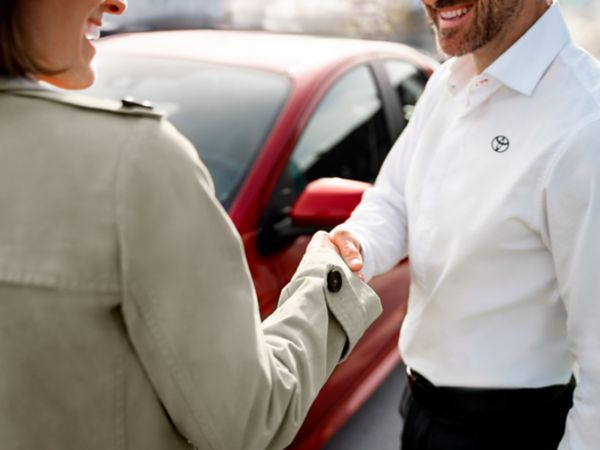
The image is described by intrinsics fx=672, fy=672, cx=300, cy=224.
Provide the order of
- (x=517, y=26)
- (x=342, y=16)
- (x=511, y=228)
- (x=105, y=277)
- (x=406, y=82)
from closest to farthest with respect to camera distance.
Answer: (x=105, y=277), (x=511, y=228), (x=517, y=26), (x=406, y=82), (x=342, y=16)

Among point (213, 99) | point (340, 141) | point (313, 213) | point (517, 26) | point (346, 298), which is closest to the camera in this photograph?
point (346, 298)

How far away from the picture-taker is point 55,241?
772 mm

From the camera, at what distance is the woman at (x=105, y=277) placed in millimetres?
771

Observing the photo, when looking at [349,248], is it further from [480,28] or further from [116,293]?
[116,293]

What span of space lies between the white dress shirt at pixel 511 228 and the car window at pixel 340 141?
0.62 meters

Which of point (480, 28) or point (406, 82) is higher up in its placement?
point (480, 28)

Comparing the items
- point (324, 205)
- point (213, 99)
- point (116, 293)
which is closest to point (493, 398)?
point (324, 205)

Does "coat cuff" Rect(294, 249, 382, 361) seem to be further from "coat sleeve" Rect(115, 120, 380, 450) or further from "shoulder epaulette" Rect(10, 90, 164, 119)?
"shoulder epaulette" Rect(10, 90, 164, 119)

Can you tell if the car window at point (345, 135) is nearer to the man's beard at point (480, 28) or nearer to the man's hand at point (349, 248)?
the man's hand at point (349, 248)

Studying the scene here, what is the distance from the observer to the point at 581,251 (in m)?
1.19

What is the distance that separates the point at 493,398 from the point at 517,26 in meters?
0.81

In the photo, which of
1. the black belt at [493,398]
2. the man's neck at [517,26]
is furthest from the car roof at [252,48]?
the black belt at [493,398]

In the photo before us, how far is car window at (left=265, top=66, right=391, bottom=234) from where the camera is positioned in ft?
7.25

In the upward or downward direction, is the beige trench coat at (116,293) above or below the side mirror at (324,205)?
above
